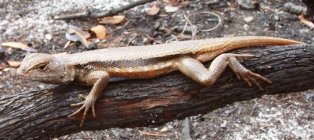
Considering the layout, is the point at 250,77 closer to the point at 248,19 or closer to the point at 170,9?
the point at 248,19

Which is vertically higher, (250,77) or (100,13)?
(100,13)

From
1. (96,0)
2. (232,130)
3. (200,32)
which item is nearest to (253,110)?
(232,130)

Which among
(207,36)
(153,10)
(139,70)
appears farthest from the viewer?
(153,10)

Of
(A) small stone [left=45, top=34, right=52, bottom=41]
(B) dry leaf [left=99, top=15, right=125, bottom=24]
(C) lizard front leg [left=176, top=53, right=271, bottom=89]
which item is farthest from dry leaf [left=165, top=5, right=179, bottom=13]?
(C) lizard front leg [left=176, top=53, right=271, bottom=89]

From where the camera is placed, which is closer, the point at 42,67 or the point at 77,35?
the point at 42,67

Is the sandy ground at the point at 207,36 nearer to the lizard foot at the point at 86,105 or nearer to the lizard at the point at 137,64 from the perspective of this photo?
the lizard at the point at 137,64

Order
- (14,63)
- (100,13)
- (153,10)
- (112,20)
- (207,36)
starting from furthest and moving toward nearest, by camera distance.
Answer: (153,10)
(112,20)
(100,13)
(207,36)
(14,63)

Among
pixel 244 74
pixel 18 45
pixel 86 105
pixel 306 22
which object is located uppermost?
pixel 18 45

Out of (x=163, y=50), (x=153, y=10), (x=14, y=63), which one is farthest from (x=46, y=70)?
(x=153, y=10)
